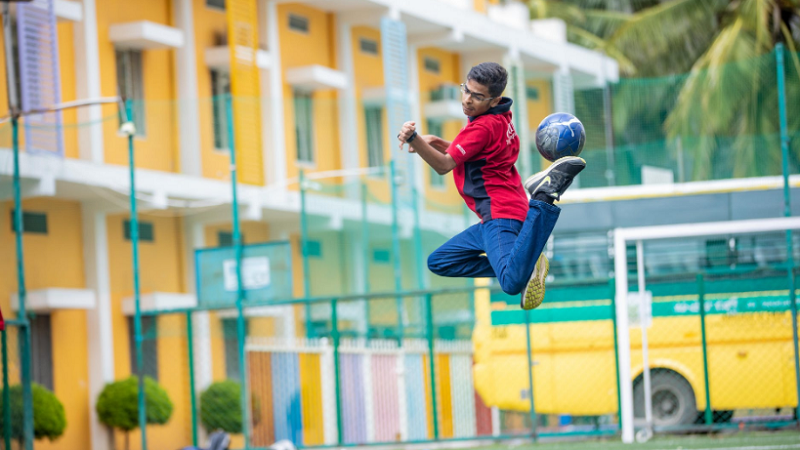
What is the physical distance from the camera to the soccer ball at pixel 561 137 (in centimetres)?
733

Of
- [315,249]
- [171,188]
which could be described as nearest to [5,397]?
[171,188]

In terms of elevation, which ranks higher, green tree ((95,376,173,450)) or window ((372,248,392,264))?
window ((372,248,392,264))

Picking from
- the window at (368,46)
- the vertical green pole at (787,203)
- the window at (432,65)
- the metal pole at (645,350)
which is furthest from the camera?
the window at (432,65)

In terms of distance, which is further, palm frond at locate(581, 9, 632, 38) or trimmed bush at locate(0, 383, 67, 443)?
palm frond at locate(581, 9, 632, 38)

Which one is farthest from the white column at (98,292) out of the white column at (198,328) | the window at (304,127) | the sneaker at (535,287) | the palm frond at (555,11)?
the palm frond at (555,11)

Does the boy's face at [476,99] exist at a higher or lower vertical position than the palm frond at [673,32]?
lower

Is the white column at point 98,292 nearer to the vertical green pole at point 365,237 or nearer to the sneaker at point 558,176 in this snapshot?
the vertical green pole at point 365,237

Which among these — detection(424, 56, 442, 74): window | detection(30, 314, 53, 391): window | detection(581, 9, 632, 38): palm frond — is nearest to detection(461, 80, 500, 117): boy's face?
detection(30, 314, 53, 391): window

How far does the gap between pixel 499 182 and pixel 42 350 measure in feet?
41.7

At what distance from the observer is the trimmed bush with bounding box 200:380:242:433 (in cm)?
1745

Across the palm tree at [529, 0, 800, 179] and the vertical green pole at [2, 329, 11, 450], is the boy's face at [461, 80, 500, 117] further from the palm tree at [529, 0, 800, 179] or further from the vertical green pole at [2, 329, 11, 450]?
the palm tree at [529, 0, 800, 179]

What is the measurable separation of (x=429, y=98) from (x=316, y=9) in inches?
114

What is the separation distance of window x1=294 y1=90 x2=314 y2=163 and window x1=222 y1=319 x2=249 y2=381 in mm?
3362

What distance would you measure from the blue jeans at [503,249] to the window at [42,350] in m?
11.8
